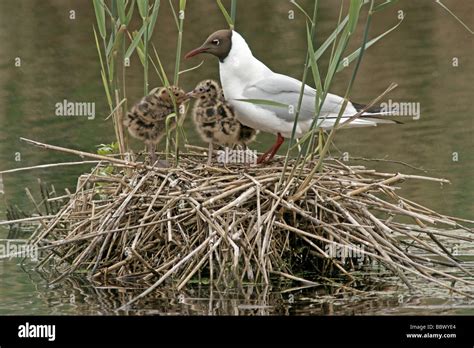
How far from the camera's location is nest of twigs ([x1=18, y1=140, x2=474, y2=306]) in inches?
273

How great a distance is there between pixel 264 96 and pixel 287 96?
0.49 ft

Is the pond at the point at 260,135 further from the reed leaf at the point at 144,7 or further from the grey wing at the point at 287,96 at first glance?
the reed leaf at the point at 144,7

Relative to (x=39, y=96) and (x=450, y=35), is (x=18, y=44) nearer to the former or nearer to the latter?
(x=39, y=96)

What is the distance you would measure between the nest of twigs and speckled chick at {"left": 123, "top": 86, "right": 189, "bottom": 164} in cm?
28

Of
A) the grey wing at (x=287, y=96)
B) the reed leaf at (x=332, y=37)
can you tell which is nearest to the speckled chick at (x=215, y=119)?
the grey wing at (x=287, y=96)

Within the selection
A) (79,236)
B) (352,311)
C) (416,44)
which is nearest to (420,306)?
(352,311)

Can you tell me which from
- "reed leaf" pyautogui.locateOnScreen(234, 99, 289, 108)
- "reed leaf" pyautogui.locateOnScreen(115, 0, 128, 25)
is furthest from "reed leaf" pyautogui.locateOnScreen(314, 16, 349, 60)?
"reed leaf" pyautogui.locateOnScreen(115, 0, 128, 25)

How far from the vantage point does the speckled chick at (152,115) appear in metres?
7.61

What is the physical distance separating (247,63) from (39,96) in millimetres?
5688

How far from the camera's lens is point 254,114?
759 centimetres

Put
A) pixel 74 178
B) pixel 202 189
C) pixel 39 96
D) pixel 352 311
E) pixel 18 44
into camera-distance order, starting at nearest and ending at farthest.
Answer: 1. pixel 352 311
2. pixel 202 189
3. pixel 74 178
4. pixel 39 96
5. pixel 18 44

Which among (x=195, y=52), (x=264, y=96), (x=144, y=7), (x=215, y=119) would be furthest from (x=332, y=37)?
(x=195, y=52)

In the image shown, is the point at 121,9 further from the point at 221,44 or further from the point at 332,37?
the point at 332,37

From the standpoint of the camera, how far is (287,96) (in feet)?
25.4
